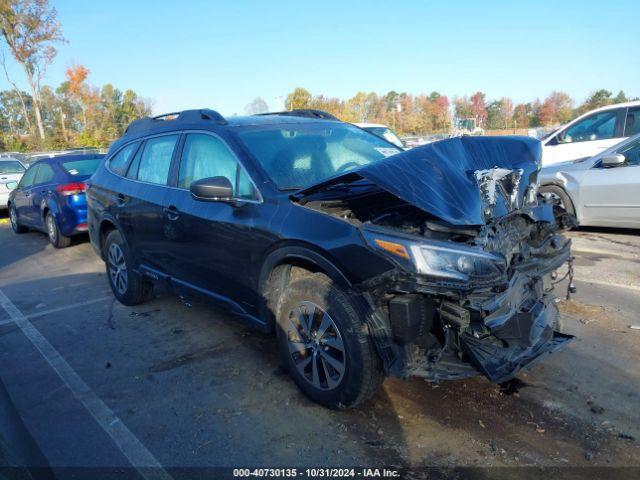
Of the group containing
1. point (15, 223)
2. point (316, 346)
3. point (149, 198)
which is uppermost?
point (149, 198)

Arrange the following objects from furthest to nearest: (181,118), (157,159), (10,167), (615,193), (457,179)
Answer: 1. (10,167)
2. (615,193)
3. (157,159)
4. (181,118)
5. (457,179)

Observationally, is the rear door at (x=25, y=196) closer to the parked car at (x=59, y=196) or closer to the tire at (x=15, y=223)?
the parked car at (x=59, y=196)

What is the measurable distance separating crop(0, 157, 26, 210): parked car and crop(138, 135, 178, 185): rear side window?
10.1 metres

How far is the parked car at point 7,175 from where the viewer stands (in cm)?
1362

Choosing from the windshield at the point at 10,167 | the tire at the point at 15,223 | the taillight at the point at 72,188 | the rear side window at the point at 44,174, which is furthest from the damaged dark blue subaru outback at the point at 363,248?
the windshield at the point at 10,167

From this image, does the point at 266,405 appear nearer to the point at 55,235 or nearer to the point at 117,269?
the point at 117,269

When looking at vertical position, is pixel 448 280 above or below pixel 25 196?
above

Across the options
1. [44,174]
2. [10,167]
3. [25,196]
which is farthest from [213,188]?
[10,167]

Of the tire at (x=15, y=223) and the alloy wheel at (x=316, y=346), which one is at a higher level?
the alloy wheel at (x=316, y=346)

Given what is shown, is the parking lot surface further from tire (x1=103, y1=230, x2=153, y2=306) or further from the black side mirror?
the black side mirror

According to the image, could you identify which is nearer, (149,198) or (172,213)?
(172,213)

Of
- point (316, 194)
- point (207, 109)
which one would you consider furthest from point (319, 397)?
point (207, 109)

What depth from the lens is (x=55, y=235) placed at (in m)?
9.05

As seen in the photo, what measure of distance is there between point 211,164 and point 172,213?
1.95 ft
